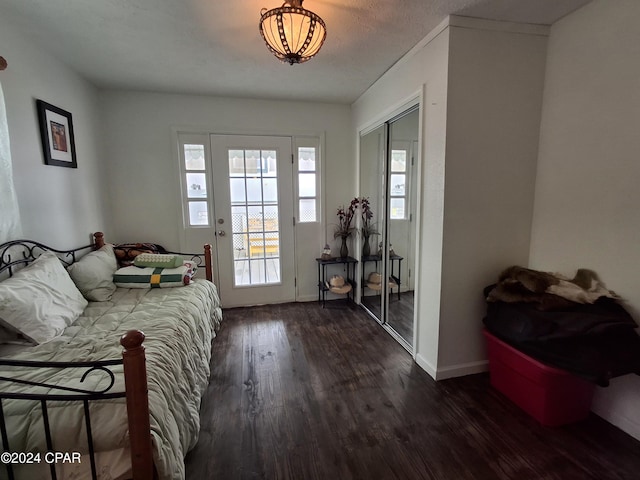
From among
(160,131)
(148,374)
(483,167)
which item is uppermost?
(160,131)

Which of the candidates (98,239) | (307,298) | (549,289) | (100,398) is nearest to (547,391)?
(549,289)

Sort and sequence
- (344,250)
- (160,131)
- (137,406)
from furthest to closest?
(344,250), (160,131), (137,406)

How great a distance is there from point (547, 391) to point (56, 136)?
12.2ft

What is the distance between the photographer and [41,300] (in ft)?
5.25

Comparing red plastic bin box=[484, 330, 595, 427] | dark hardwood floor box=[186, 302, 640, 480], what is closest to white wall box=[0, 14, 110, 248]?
dark hardwood floor box=[186, 302, 640, 480]

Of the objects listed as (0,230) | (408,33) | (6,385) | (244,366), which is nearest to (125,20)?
(0,230)

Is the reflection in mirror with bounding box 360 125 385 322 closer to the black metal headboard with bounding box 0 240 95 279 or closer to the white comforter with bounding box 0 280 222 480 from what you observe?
the white comforter with bounding box 0 280 222 480

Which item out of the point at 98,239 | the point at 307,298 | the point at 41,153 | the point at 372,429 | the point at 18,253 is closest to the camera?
the point at 372,429

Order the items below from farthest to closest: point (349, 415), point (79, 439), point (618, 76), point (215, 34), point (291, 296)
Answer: point (291, 296)
point (215, 34)
point (349, 415)
point (618, 76)
point (79, 439)

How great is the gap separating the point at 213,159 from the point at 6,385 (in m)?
2.60

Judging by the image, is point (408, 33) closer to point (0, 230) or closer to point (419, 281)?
point (419, 281)

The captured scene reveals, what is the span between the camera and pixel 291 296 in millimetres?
3746

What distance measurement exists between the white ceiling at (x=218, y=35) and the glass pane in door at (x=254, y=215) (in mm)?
820

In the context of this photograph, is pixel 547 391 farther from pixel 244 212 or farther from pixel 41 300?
pixel 244 212
